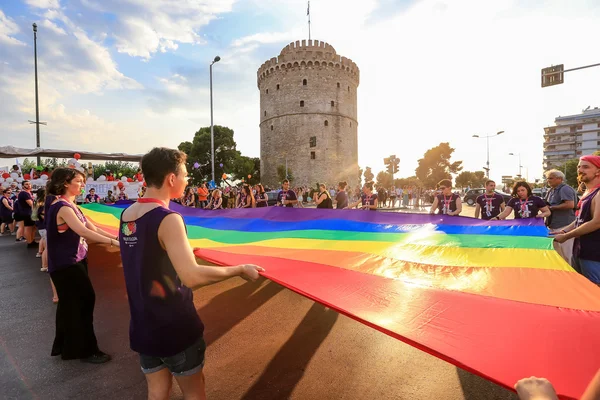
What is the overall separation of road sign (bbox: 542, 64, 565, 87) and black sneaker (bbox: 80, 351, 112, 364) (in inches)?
787

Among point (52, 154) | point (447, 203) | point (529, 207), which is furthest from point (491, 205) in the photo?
point (52, 154)

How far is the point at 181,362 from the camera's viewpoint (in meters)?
1.73

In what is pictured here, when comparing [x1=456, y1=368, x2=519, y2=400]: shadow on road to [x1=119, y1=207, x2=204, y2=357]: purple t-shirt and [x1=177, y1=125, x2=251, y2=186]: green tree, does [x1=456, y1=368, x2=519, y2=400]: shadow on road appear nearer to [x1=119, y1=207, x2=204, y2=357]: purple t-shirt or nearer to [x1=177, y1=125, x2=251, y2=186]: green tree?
[x1=119, y1=207, x2=204, y2=357]: purple t-shirt

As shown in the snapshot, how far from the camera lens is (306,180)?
156 ft

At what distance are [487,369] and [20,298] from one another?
7.30 metres

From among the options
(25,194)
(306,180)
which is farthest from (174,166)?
(306,180)

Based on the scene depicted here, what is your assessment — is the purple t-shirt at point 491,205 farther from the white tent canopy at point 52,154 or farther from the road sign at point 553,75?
the white tent canopy at point 52,154

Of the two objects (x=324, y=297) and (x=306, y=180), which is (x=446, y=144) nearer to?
(x=306, y=180)

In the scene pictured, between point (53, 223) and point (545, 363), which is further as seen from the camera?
point (53, 223)

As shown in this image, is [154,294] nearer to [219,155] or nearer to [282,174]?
[282,174]

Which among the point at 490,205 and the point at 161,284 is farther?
the point at 490,205

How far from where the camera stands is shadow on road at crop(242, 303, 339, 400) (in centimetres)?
293

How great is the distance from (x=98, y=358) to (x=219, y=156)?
53.5m

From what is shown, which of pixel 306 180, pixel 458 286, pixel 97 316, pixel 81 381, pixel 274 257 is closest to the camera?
pixel 458 286
